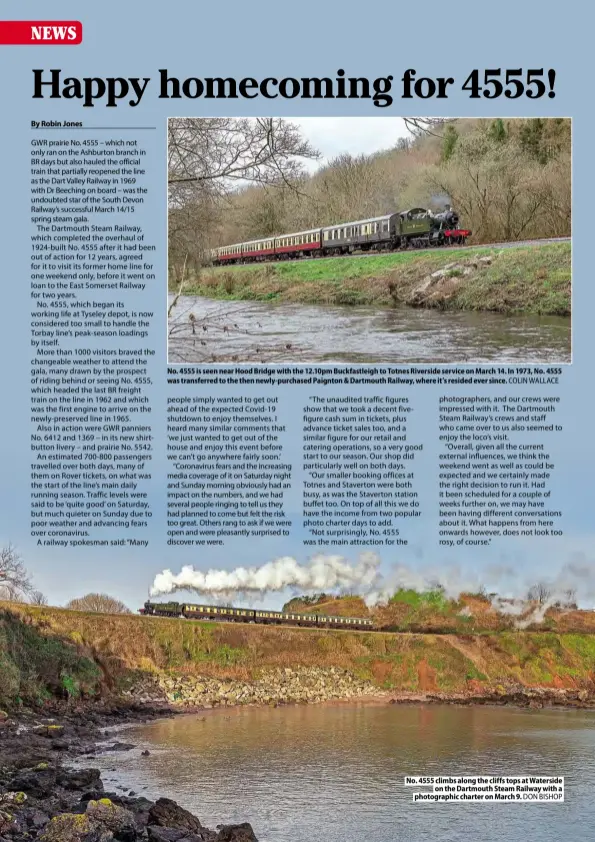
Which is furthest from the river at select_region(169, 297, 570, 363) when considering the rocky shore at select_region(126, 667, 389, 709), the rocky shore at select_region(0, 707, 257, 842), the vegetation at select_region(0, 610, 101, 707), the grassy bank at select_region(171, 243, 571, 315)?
the rocky shore at select_region(126, 667, 389, 709)

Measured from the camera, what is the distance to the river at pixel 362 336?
1409 cm

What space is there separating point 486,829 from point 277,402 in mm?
6376

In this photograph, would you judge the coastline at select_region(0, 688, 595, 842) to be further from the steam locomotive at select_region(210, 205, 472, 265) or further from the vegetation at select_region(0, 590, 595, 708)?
the steam locomotive at select_region(210, 205, 472, 265)

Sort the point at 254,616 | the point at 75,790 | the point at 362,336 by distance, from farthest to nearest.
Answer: the point at 254,616 < the point at 362,336 < the point at 75,790

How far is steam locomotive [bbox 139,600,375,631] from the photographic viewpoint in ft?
78.3

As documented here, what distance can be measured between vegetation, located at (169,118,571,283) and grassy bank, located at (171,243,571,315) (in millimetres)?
635

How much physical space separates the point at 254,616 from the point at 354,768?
11743 millimetres

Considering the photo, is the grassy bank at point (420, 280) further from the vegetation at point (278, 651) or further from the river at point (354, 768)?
the vegetation at point (278, 651)

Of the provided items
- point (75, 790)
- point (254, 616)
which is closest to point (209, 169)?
point (75, 790)

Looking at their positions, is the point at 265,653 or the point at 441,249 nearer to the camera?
the point at 441,249

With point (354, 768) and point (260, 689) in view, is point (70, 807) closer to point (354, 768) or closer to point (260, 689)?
point (354, 768)

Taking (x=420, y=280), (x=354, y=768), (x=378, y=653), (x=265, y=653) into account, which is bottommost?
(x=378, y=653)

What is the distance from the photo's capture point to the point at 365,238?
17.6m

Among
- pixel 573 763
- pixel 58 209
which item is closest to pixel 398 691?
pixel 573 763
